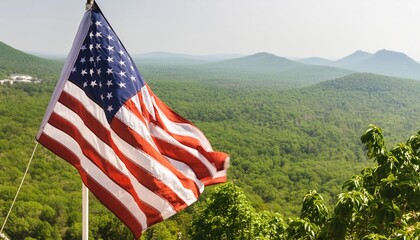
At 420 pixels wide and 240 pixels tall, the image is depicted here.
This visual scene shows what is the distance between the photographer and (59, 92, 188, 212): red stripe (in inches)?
209

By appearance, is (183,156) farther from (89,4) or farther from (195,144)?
(89,4)

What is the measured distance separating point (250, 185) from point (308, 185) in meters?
10.00

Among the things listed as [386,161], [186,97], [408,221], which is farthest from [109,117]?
[186,97]

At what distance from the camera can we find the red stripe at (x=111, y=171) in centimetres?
526

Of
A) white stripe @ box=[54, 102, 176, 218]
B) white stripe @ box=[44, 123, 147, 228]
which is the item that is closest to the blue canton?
white stripe @ box=[54, 102, 176, 218]

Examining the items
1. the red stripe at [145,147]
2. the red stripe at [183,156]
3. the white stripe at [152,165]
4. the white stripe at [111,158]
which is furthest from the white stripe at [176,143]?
the white stripe at [111,158]

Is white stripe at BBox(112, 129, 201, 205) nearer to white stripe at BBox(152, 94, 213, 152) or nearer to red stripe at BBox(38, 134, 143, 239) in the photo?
red stripe at BBox(38, 134, 143, 239)

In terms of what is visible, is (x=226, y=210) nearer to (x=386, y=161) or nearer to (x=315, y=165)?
(x=386, y=161)

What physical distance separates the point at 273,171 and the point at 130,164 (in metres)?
73.3

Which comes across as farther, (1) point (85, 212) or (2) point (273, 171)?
(2) point (273, 171)

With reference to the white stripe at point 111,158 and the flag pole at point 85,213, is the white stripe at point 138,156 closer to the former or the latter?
the white stripe at point 111,158

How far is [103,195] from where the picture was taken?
5.21m

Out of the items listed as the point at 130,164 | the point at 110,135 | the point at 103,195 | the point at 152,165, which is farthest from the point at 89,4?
the point at 103,195

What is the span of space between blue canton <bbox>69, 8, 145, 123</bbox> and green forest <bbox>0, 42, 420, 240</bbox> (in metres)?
2.94
